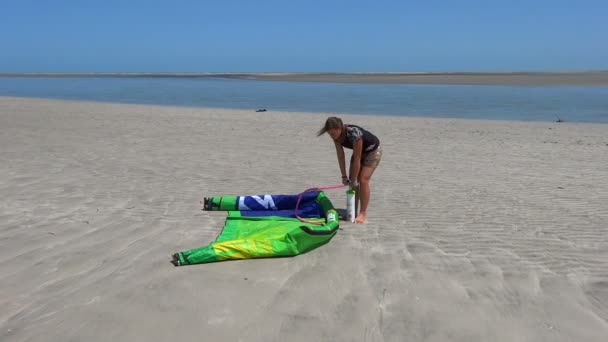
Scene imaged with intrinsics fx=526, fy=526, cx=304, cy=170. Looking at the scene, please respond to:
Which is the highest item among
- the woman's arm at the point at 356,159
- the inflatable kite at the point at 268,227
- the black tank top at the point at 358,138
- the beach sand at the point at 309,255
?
the black tank top at the point at 358,138

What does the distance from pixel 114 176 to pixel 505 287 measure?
19.2ft

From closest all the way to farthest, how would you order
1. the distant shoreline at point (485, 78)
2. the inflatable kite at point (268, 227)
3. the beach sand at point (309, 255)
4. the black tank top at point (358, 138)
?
the beach sand at point (309, 255)
the inflatable kite at point (268, 227)
the black tank top at point (358, 138)
the distant shoreline at point (485, 78)

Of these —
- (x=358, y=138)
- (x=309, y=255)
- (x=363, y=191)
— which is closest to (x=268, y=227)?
(x=309, y=255)

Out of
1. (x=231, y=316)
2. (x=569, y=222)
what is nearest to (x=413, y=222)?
(x=569, y=222)

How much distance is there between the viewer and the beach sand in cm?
348

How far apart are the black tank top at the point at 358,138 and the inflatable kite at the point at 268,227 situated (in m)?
0.69

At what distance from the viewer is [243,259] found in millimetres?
4531

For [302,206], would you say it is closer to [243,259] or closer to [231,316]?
[243,259]

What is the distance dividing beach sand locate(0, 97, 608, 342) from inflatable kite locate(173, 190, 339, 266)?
0.33 ft

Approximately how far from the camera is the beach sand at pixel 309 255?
348cm

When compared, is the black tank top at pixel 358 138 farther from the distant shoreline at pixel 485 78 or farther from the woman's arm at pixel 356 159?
the distant shoreline at pixel 485 78

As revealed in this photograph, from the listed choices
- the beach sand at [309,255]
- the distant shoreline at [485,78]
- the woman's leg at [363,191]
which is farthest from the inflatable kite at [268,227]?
the distant shoreline at [485,78]

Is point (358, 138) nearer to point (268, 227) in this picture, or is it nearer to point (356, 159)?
point (356, 159)

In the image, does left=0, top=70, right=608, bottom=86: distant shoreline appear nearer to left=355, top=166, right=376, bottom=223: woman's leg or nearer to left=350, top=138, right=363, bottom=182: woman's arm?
left=355, top=166, right=376, bottom=223: woman's leg
